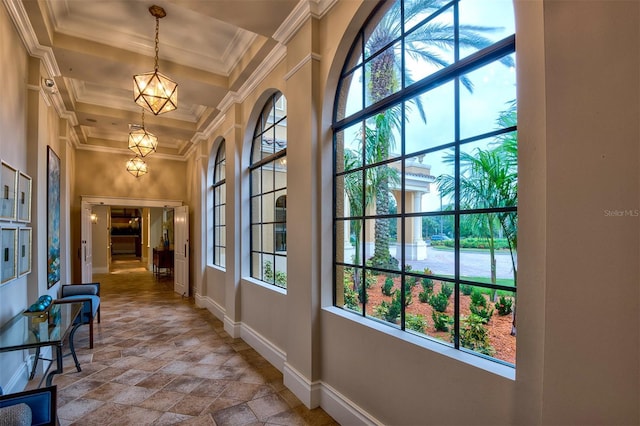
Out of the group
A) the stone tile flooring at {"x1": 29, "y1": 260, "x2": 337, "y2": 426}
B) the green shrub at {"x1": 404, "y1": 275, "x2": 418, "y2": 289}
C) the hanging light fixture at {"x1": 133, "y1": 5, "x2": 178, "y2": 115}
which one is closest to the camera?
the green shrub at {"x1": 404, "y1": 275, "x2": 418, "y2": 289}

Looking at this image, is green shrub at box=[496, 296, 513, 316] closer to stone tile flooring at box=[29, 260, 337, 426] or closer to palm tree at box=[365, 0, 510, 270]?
palm tree at box=[365, 0, 510, 270]

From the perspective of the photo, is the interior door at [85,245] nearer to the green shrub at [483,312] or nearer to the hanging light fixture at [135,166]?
the hanging light fixture at [135,166]

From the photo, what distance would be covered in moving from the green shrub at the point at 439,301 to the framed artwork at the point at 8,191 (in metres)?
3.52

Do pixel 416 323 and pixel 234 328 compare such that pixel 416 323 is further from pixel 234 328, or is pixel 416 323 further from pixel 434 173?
pixel 234 328

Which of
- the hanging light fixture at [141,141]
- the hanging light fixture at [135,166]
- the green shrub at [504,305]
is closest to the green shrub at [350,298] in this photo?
the green shrub at [504,305]

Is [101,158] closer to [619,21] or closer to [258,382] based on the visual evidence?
[258,382]

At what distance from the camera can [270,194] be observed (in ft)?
14.1

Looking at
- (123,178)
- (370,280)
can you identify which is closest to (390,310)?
(370,280)

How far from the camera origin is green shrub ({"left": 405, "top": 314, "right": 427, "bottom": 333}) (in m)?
2.14

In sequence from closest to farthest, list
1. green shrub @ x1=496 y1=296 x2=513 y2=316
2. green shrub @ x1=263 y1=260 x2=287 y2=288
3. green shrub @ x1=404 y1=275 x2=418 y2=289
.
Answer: green shrub @ x1=496 y1=296 x2=513 y2=316
green shrub @ x1=404 y1=275 x2=418 y2=289
green shrub @ x1=263 y1=260 x2=287 y2=288

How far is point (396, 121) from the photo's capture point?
238 centimetres

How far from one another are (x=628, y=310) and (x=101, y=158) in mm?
9322

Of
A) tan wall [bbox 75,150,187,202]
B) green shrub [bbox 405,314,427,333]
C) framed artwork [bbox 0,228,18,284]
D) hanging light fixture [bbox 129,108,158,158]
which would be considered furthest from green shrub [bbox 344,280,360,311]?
tan wall [bbox 75,150,187,202]

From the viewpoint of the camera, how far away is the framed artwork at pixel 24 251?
3.12m
